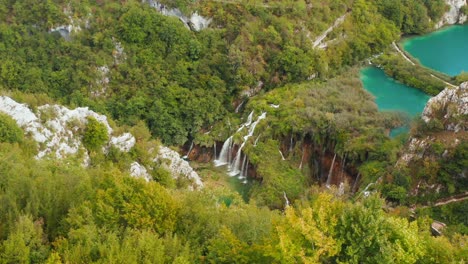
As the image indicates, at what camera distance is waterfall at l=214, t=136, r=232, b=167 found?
35969 mm

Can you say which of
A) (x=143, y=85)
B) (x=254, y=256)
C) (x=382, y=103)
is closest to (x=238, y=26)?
(x=143, y=85)

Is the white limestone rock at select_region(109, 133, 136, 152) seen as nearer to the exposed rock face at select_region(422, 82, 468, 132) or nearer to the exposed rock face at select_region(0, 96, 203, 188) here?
the exposed rock face at select_region(0, 96, 203, 188)

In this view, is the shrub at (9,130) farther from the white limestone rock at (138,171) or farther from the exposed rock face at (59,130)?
the white limestone rock at (138,171)

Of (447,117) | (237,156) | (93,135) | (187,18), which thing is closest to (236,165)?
(237,156)

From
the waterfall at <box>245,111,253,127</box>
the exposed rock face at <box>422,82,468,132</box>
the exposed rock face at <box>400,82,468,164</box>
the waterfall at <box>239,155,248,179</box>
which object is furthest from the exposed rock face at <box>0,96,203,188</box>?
the exposed rock face at <box>422,82,468,132</box>

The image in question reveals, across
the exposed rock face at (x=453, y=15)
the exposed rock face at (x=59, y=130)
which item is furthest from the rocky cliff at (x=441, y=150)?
the exposed rock face at (x=453, y=15)

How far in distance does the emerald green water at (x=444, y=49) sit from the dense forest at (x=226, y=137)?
88.0 inches

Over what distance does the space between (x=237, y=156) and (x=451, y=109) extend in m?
15.3

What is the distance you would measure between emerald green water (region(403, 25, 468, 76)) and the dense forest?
2.24 m

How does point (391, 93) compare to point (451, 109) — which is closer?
point (451, 109)

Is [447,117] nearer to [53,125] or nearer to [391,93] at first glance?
[391,93]

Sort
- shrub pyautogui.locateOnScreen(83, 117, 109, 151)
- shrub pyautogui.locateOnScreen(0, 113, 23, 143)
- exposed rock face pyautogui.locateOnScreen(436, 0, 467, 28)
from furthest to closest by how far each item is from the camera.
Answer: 1. exposed rock face pyautogui.locateOnScreen(436, 0, 467, 28)
2. shrub pyautogui.locateOnScreen(83, 117, 109, 151)
3. shrub pyautogui.locateOnScreen(0, 113, 23, 143)

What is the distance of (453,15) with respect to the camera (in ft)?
189

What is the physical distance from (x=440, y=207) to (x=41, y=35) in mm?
34971
